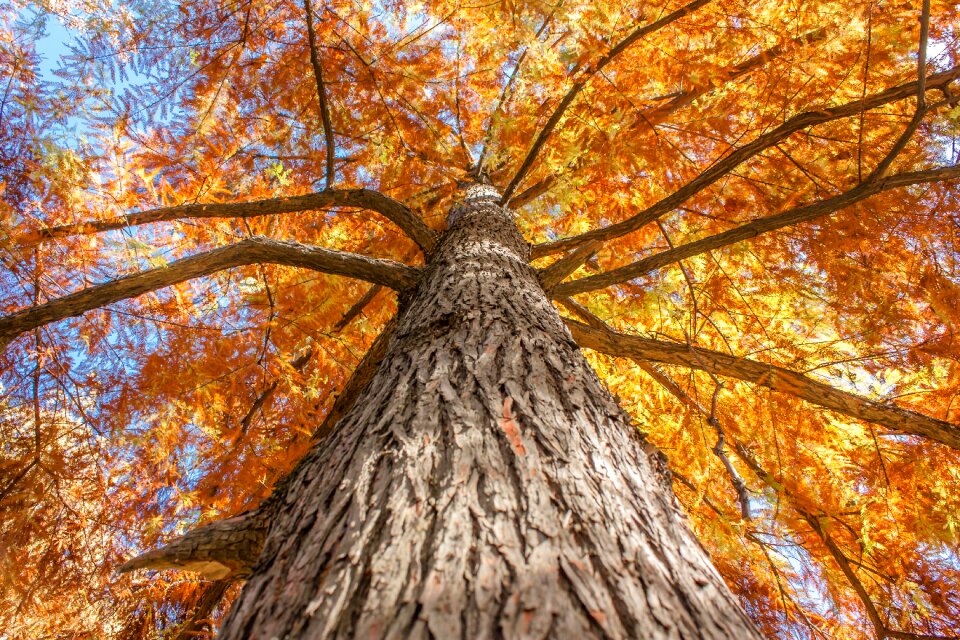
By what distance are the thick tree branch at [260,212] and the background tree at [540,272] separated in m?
0.02

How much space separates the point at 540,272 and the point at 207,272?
1.77 metres

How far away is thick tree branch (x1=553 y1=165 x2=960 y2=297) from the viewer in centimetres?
230

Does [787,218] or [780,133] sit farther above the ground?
[780,133]

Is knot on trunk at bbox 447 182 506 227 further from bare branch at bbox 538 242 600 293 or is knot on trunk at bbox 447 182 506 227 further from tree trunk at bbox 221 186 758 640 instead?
tree trunk at bbox 221 186 758 640

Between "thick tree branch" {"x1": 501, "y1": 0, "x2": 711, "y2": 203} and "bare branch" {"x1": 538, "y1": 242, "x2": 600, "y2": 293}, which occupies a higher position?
"thick tree branch" {"x1": 501, "y1": 0, "x2": 711, "y2": 203}

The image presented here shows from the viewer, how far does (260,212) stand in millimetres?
2928

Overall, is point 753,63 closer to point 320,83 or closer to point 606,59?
point 606,59

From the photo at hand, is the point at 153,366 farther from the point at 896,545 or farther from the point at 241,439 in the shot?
the point at 896,545

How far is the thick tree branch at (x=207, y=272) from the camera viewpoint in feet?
7.05

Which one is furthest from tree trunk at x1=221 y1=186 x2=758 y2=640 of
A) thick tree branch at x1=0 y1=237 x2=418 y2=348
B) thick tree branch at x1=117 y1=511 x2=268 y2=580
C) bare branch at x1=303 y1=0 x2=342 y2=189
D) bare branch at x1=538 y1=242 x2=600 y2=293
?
bare branch at x1=303 y1=0 x2=342 y2=189

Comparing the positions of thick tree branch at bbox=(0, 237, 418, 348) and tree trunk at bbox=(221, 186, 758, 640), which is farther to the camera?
thick tree branch at bbox=(0, 237, 418, 348)

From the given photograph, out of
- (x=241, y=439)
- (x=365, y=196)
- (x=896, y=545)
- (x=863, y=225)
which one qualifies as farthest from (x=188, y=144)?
(x=896, y=545)

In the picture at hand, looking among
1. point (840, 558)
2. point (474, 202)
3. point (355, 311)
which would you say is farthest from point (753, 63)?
point (355, 311)

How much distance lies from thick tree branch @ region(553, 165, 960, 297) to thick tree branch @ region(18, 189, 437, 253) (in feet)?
4.63
